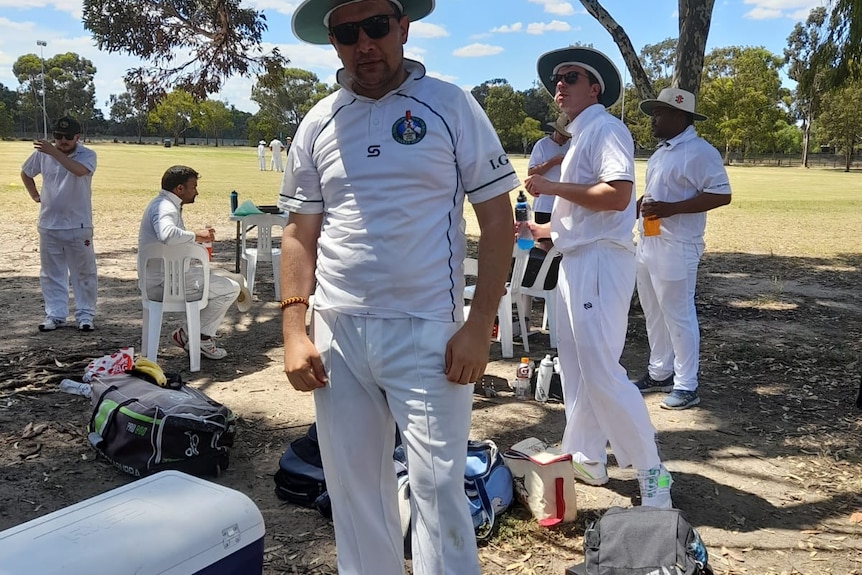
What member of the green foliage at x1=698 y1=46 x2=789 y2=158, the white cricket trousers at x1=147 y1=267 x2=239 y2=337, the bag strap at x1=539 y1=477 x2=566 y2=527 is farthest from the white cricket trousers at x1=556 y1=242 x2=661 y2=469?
the green foliage at x1=698 y1=46 x2=789 y2=158

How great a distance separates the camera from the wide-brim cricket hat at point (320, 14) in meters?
2.24

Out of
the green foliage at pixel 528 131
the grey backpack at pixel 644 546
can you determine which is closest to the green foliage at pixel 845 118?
the green foliage at pixel 528 131

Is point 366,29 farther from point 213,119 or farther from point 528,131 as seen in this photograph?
point 213,119

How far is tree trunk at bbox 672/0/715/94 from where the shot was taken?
24.0ft

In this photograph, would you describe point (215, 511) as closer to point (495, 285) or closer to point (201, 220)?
point (495, 285)

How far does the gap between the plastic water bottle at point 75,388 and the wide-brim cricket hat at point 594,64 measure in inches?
149

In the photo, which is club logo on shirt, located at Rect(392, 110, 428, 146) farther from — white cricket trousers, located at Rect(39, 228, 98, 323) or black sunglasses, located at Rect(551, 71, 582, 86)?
white cricket trousers, located at Rect(39, 228, 98, 323)

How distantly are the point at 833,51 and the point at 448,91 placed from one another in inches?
401

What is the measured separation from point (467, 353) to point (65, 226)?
6.27 metres

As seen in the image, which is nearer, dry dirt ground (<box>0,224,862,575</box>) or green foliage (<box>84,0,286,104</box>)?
dry dirt ground (<box>0,224,862,575</box>)

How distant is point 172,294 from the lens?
19.4 ft

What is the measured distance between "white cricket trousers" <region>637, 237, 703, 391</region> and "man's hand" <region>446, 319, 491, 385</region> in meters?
3.32

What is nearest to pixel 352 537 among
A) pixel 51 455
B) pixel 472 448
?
pixel 472 448

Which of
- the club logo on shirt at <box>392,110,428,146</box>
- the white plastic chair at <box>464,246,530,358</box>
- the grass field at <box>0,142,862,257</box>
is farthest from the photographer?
the grass field at <box>0,142,862,257</box>
